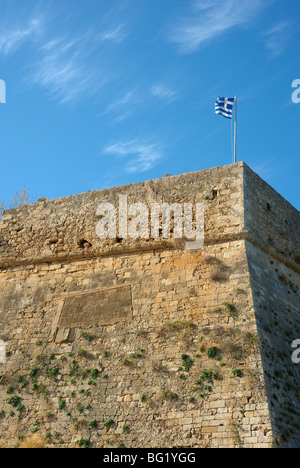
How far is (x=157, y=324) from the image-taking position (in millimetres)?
9984

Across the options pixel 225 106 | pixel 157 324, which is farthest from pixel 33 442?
pixel 225 106

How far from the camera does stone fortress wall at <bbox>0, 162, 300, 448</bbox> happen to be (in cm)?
890

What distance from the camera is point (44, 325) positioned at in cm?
1099

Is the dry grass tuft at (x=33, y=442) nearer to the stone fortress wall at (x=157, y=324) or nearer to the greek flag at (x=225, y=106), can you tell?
the stone fortress wall at (x=157, y=324)

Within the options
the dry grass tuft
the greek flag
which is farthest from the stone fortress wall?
the greek flag

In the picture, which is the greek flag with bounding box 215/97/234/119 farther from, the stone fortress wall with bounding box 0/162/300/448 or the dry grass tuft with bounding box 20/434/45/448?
the dry grass tuft with bounding box 20/434/45/448

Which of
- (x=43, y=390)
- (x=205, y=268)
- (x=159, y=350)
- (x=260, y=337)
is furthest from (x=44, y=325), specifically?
(x=260, y=337)

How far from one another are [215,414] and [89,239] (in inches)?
177

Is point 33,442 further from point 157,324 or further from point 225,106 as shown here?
point 225,106

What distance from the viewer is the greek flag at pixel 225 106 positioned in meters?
12.3

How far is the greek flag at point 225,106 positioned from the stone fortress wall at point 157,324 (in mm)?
1885

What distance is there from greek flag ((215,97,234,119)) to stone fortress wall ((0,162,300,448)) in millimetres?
1885
